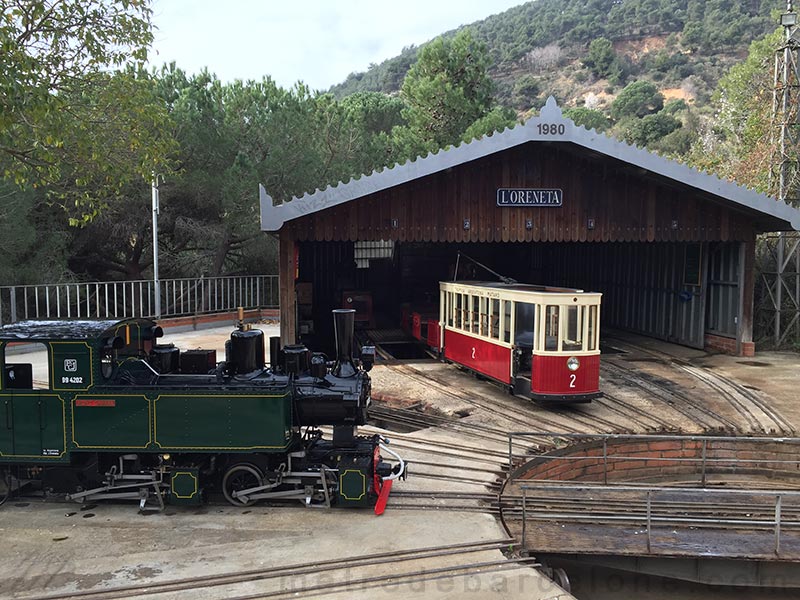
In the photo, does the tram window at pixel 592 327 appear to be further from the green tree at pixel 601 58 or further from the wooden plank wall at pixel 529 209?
the green tree at pixel 601 58

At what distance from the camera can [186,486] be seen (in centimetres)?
837

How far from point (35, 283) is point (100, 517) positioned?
655 inches

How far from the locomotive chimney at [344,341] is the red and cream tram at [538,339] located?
16.5 ft

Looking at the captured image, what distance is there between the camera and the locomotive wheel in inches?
336

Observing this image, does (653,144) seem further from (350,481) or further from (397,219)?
(350,481)

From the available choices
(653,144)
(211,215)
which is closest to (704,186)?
(211,215)

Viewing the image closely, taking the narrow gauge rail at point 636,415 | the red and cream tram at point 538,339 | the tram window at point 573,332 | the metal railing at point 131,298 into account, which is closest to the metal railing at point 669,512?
the narrow gauge rail at point 636,415

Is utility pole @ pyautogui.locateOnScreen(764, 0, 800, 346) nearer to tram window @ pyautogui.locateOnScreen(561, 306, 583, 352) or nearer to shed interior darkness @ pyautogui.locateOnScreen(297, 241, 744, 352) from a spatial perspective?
shed interior darkness @ pyautogui.locateOnScreen(297, 241, 744, 352)

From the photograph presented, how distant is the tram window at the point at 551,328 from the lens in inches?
501

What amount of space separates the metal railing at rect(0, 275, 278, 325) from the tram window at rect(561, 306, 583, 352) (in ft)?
45.8

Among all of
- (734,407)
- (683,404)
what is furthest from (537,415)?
(734,407)

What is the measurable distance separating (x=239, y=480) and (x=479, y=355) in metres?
7.80

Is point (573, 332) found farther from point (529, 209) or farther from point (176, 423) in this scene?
point (176, 423)

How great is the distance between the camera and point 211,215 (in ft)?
91.6
